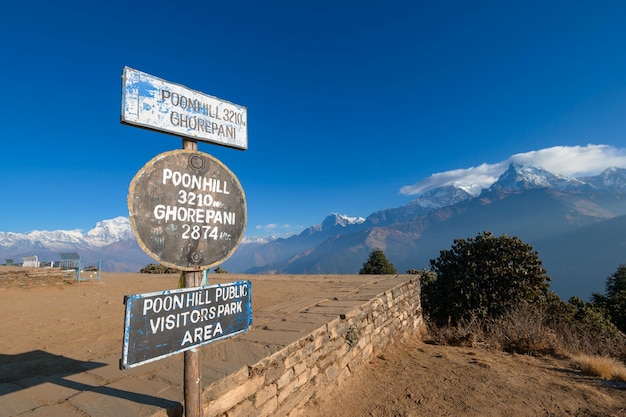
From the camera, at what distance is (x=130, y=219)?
1.61 meters

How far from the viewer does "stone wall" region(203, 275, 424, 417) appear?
2637 mm

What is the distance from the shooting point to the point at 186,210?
1.98 meters

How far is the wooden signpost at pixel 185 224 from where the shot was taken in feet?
5.75

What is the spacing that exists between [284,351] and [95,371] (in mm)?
1789

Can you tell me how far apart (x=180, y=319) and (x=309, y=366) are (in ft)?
7.83

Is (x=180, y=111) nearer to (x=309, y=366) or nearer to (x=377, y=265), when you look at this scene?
(x=309, y=366)

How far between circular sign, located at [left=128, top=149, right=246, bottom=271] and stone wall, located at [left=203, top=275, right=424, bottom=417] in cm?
115

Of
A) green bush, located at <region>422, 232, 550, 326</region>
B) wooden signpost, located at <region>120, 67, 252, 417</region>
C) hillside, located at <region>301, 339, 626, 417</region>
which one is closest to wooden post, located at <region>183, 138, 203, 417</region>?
wooden signpost, located at <region>120, 67, 252, 417</region>

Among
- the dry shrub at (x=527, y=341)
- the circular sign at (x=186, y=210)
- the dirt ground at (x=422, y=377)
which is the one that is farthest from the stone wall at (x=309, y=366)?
the dry shrub at (x=527, y=341)

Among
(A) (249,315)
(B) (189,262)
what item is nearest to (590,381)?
(A) (249,315)

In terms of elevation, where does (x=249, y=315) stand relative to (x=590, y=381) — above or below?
above

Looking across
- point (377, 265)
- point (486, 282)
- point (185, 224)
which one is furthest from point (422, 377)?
point (377, 265)

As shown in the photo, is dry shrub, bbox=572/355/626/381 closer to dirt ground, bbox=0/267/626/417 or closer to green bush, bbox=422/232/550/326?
dirt ground, bbox=0/267/626/417

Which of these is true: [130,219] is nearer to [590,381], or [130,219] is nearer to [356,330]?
[356,330]
